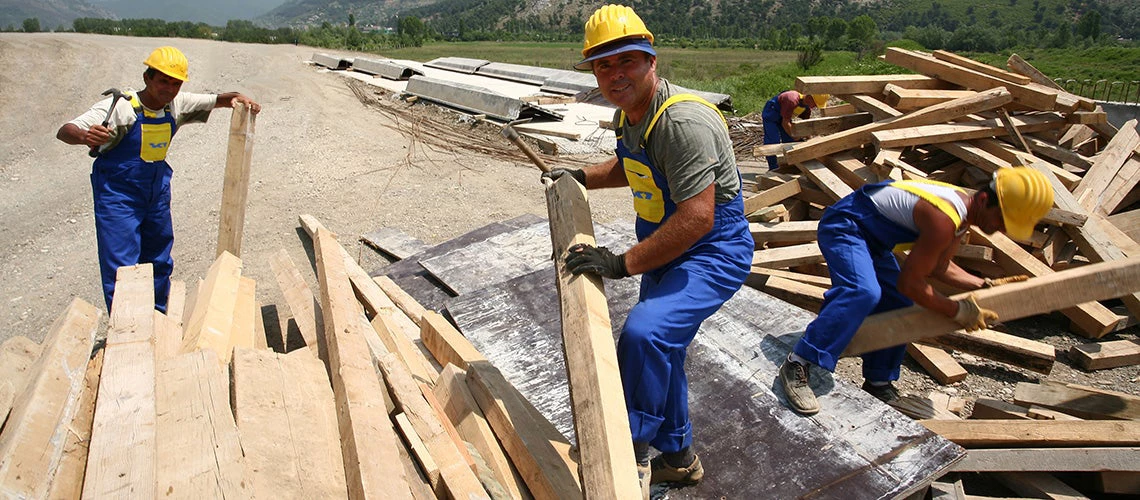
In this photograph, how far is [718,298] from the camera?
2510mm

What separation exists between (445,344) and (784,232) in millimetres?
3170

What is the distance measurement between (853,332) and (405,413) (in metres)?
2.23

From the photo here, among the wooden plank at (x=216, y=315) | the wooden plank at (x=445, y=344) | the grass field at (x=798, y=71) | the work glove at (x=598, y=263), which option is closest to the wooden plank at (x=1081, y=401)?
the work glove at (x=598, y=263)

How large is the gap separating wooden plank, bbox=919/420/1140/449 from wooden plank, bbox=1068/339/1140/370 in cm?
162

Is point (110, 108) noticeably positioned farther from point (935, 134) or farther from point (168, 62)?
point (935, 134)

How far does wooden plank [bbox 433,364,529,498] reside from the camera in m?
2.55

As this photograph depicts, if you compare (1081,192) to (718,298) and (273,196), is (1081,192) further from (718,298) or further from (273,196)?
(273,196)

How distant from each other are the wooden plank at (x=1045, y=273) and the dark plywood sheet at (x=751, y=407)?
193 centimetres

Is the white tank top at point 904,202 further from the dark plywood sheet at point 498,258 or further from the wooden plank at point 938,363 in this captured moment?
the dark plywood sheet at point 498,258

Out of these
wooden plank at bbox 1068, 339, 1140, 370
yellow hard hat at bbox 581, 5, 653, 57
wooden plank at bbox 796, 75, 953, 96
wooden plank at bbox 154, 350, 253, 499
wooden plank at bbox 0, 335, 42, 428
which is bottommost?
wooden plank at bbox 1068, 339, 1140, 370

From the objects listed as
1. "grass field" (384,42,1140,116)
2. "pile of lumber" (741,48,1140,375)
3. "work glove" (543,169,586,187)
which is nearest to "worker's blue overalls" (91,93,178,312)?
"work glove" (543,169,586,187)

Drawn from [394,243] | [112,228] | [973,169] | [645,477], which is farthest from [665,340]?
[973,169]

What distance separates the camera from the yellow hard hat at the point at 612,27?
7.83ft

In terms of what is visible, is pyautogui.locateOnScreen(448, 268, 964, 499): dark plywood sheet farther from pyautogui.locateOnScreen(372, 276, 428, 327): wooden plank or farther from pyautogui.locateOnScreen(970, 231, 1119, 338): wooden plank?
pyautogui.locateOnScreen(970, 231, 1119, 338): wooden plank
